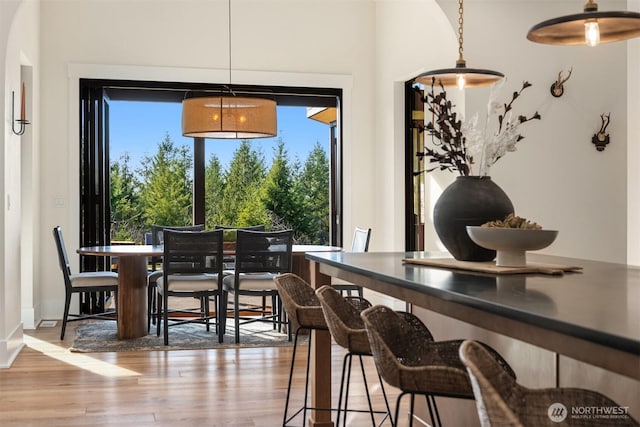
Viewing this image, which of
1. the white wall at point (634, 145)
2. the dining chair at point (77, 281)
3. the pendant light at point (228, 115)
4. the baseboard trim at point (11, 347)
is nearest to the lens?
the white wall at point (634, 145)

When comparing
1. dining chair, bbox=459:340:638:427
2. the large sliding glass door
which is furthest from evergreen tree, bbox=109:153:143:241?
dining chair, bbox=459:340:638:427

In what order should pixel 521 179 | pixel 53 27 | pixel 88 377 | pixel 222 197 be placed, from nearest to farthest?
pixel 88 377, pixel 521 179, pixel 53 27, pixel 222 197

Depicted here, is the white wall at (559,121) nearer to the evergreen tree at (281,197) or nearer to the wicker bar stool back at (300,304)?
the wicker bar stool back at (300,304)

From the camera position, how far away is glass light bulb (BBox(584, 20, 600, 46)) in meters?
2.65

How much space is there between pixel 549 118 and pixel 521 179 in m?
0.52

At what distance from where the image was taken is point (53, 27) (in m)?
7.07

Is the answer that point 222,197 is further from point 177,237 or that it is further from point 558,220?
point 558,220

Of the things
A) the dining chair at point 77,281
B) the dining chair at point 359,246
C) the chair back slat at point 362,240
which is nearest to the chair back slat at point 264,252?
the dining chair at point 359,246

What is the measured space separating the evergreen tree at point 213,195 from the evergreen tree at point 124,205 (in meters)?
0.81

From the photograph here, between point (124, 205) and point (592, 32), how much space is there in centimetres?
668

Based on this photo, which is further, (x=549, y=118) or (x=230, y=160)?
(x=230, y=160)

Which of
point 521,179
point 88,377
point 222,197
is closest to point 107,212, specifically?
point 222,197

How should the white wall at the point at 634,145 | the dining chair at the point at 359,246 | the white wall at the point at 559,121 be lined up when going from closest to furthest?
the white wall at the point at 634,145 < the white wall at the point at 559,121 < the dining chair at the point at 359,246

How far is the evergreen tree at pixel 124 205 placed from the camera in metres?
8.43
